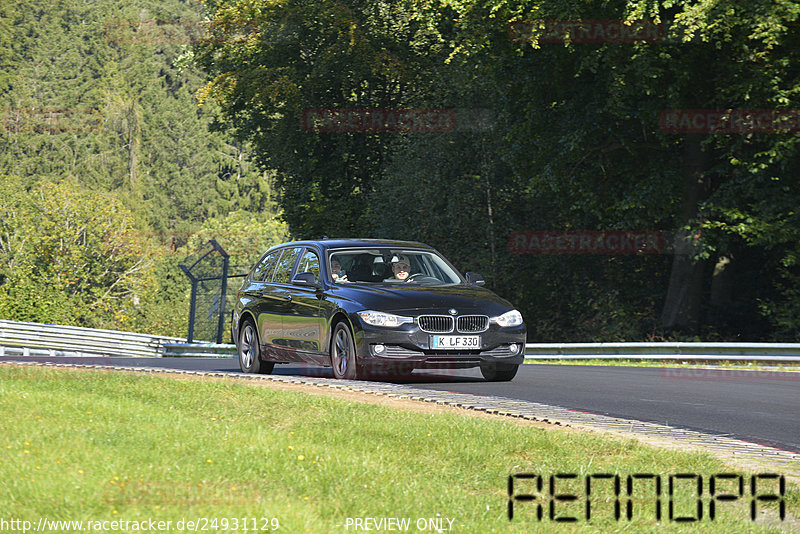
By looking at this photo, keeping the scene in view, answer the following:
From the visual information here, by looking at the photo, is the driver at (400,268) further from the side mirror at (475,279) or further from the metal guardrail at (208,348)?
the metal guardrail at (208,348)

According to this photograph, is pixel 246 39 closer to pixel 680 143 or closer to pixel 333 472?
pixel 680 143

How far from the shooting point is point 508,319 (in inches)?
558

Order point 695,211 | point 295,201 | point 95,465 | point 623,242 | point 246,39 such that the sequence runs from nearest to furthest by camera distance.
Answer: point 95,465
point 695,211
point 623,242
point 246,39
point 295,201

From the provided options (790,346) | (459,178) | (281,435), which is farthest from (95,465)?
(459,178)

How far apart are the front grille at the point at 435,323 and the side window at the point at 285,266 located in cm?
268

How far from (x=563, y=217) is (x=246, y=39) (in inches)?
624

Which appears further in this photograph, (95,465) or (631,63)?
(631,63)

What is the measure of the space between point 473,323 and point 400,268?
1.66 metres

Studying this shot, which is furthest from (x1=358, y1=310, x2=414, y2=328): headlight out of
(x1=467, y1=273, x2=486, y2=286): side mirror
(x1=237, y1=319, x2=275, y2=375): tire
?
(x1=237, y1=319, x2=275, y2=375): tire

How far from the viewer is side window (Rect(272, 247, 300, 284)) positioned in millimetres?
15961

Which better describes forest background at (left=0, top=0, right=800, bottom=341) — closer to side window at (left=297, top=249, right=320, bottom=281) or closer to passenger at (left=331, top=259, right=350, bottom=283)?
side window at (left=297, top=249, right=320, bottom=281)

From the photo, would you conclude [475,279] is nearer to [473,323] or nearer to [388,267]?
[388,267]

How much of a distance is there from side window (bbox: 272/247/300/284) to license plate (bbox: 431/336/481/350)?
2.85 metres

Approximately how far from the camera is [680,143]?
29156 millimetres
